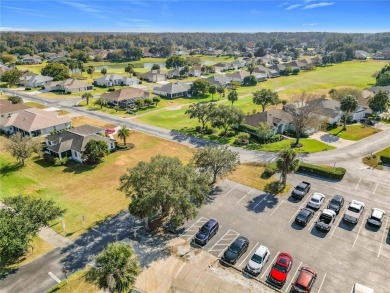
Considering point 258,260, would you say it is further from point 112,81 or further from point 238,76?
point 238,76

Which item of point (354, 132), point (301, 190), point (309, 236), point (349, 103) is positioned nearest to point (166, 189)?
point (309, 236)

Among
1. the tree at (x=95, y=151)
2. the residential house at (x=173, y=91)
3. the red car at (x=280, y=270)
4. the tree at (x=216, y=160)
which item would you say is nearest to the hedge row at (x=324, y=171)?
the tree at (x=216, y=160)

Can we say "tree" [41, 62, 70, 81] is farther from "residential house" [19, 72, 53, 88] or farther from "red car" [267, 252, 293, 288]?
"red car" [267, 252, 293, 288]

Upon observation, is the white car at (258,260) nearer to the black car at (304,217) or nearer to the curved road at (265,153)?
the black car at (304,217)

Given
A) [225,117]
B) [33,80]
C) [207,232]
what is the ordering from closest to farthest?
1. [207,232]
2. [225,117]
3. [33,80]

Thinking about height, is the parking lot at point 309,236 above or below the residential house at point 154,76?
below

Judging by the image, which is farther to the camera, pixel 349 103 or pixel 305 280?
pixel 349 103

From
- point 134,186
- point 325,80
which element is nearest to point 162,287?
point 134,186
